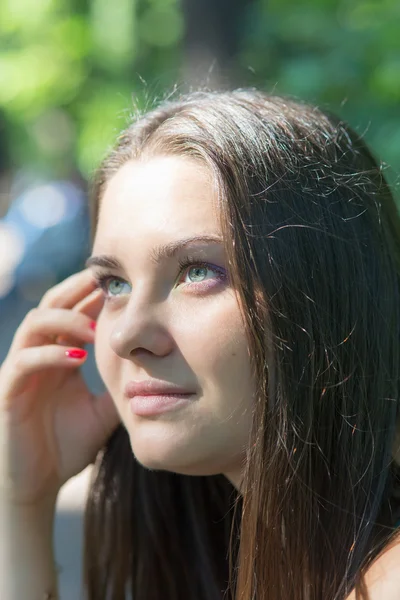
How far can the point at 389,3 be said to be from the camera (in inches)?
182

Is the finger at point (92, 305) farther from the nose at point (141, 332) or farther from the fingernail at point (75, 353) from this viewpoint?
the nose at point (141, 332)

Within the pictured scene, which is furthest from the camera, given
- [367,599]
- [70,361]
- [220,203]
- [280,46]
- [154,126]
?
[280,46]

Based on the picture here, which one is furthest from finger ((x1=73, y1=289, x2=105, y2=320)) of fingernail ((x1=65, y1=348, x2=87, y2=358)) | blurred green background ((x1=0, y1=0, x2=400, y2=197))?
blurred green background ((x1=0, y1=0, x2=400, y2=197))

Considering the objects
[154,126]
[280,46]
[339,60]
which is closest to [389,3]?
[339,60]

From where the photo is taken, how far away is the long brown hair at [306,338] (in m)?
1.65

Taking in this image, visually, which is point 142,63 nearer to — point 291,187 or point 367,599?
point 291,187

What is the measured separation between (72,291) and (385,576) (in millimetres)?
1229

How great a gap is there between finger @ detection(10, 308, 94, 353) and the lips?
498 mm

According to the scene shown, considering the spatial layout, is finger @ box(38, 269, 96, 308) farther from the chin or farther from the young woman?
the chin

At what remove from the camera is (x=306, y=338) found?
167 centimetres

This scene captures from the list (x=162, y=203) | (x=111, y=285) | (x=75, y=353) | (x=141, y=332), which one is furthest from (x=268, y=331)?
(x=75, y=353)

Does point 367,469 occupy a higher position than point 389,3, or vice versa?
point 389,3

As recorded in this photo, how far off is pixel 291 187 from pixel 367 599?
87 centimetres

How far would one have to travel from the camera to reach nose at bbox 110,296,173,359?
5.56ft
